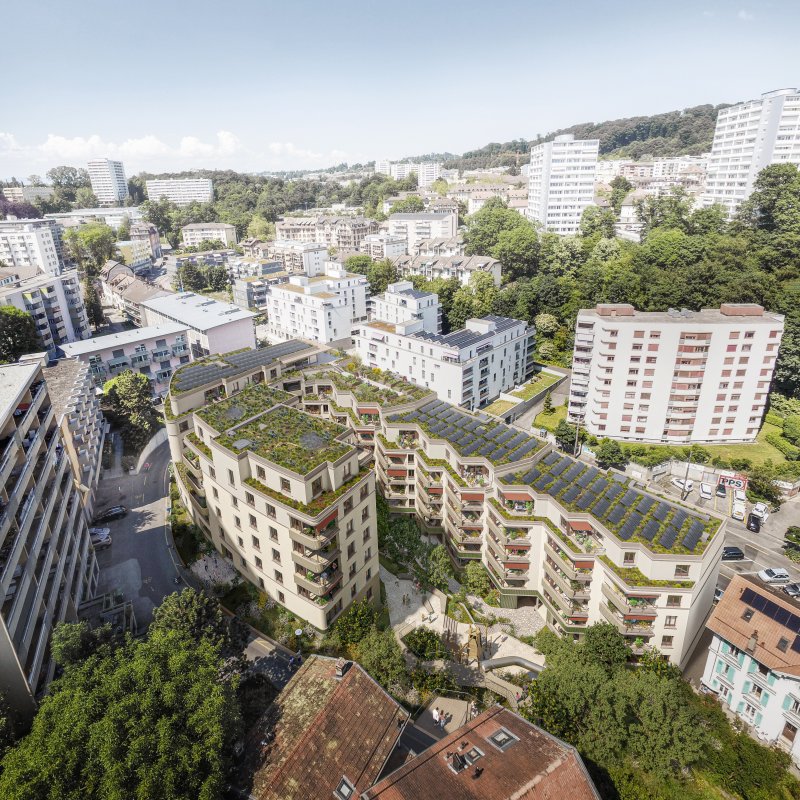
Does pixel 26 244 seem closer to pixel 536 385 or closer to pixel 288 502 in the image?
pixel 536 385

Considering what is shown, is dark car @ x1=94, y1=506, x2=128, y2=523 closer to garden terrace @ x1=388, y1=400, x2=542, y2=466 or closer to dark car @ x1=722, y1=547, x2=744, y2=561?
garden terrace @ x1=388, y1=400, x2=542, y2=466

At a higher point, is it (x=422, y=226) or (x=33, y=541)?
(x=422, y=226)

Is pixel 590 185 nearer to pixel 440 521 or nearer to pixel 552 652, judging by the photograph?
pixel 440 521

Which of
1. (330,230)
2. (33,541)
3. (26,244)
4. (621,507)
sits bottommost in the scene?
(621,507)

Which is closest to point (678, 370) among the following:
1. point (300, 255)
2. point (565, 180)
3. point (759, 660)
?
point (759, 660)

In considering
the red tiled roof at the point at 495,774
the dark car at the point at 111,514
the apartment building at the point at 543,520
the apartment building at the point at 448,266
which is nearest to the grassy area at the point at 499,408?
the apartment building at the point at 543,520

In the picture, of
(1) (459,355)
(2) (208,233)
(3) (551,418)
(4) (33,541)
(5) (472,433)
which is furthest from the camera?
(2) (208,233)
